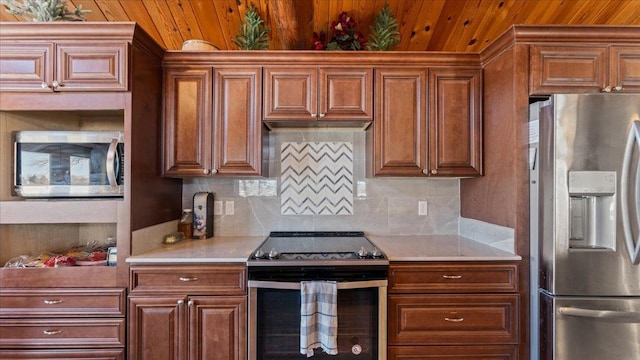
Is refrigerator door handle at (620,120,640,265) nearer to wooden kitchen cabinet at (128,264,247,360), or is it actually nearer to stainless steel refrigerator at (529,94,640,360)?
stainless steel refrigerator at (529,94,640,360)

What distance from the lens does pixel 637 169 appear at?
1.41 meters

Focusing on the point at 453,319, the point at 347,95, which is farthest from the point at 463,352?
the point at 347,95

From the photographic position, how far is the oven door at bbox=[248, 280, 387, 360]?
1.54 m

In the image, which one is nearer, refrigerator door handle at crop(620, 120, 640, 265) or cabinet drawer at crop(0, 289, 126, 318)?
refrigerator door handle at crop(620, 120, 640, 265)

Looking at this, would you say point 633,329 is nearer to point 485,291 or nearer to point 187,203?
point 485,291

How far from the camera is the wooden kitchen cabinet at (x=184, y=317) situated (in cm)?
155

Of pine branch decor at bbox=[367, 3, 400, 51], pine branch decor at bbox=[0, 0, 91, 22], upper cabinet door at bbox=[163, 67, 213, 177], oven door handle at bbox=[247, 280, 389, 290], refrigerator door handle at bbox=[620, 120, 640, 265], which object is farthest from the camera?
pine branch decor at bbox=[367, 3, 400, 51]

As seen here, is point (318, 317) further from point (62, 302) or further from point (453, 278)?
point (62, 302)

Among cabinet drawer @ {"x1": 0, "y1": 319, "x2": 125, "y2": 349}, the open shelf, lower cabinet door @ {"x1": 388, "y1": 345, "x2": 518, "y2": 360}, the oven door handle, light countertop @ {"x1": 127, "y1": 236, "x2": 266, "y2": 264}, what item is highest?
the open shelf

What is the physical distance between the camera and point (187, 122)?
1.93 meters

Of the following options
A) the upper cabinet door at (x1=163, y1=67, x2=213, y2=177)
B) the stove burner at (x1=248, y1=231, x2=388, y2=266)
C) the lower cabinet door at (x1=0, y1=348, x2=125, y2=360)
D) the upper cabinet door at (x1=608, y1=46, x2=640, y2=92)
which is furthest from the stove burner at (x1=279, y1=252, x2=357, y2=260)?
the upper cabinet door at (x1=608, y1=46, x2=640, y2=92)

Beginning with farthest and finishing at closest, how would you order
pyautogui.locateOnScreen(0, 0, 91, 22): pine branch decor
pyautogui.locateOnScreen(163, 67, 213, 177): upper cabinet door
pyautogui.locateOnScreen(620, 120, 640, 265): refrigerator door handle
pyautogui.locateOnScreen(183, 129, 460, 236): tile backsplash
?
pyautogui.locateOnScreen(183, 129, 460, 236): tile backsplash → pyautogui.locateOnScreen(163, 67, 213, 177): upper cabinet door → pyautogui.locateOnScreen(0, 0, 91, 22): pine branch decor → pyautogui.locateOnScreen(620, 120, 640, 265): refrigerator door handle

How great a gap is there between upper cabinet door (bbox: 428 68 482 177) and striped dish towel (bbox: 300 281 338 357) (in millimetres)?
1082

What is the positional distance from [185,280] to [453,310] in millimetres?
1512
